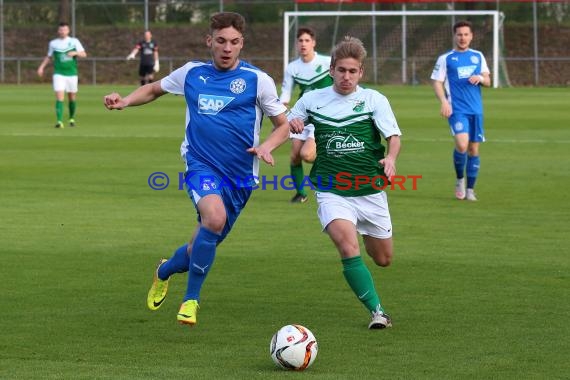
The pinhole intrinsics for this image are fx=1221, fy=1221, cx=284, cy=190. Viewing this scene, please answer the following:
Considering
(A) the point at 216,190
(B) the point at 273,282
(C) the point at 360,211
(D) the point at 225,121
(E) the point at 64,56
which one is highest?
(E) the point at 64,56

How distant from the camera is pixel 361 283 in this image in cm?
764

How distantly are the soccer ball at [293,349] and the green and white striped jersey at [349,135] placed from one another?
1.55 meters

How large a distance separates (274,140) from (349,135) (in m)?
0.50

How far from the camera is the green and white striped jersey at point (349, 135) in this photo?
791cm

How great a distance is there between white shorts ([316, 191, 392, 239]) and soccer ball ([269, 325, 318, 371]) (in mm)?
1316

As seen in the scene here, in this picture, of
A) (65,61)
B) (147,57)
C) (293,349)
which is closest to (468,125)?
(293,349)

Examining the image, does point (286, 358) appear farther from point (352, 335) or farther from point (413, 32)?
point (413, 32)

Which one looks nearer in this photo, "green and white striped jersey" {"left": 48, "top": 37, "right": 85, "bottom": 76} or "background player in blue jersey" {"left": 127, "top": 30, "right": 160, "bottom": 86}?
"green and white striped jersey" {"left": 48, "top": 37, "right": 85, "bottom": 76}

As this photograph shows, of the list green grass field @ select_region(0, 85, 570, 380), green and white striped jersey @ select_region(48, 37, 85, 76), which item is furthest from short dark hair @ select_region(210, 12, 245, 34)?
green and white striped jersey @ select_region(48, 37, 85, 76)

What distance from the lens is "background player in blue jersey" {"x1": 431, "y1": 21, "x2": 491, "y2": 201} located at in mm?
A: 15211

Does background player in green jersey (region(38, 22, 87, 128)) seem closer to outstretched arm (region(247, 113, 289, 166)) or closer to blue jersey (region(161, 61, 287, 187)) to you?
blue jersey (region(161, 61, 287, 187))

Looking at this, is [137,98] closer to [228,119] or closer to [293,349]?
[228,119]

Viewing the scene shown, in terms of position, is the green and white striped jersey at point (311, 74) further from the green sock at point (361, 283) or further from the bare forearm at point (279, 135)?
the green sock at point (361, 283)

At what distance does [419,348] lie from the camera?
6.98 m
